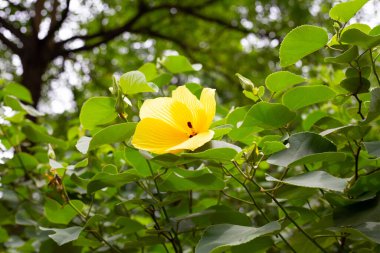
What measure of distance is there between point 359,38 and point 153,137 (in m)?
0.25

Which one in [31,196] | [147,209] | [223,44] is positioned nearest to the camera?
[147,209]

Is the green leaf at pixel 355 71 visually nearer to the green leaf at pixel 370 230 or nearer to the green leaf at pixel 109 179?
the green leaf at pixel 370 230

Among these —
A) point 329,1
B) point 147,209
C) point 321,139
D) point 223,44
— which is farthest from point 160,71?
point 223,44

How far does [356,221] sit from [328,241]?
6.0 inches

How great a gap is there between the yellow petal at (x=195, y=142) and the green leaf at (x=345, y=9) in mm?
209

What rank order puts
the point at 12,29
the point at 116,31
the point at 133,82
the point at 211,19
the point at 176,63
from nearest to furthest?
1. the point at 133,82
2. the point at 176,63
3. the point at 12,29
4. the point at 116,31
5. the point at 211,19

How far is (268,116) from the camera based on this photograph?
549 millimetres

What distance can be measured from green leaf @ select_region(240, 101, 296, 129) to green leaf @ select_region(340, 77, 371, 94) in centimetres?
8

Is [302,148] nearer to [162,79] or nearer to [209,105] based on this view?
[209,105]

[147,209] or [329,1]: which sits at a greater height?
[329,1]

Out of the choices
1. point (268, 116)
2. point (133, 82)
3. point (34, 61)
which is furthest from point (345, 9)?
point (34, 61)

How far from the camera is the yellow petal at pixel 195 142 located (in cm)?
48

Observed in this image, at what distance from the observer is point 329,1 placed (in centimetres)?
269

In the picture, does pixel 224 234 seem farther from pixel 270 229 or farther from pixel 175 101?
pixel 175 101
